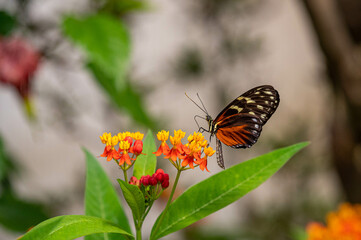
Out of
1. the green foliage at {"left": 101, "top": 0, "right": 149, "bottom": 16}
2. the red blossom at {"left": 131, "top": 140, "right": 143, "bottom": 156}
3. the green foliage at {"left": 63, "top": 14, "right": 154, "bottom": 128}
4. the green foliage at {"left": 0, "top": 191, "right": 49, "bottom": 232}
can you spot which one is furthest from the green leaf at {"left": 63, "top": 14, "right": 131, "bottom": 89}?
the red blossom at {"left": 131, "top": 140, "right": 143, "bottom": 156}

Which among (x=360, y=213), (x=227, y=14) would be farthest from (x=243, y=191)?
(x=227, y=14)

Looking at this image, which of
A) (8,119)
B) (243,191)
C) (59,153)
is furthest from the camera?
(59,153)

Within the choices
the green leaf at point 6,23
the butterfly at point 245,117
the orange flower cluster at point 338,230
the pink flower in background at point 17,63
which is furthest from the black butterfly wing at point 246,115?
the green leaf at point 6,23

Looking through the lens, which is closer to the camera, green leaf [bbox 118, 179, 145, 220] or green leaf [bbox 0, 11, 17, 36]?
green leaf [bbox 118, 179, 145, 220]

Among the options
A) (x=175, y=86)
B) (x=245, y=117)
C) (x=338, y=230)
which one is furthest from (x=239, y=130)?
(x=175, y=86)

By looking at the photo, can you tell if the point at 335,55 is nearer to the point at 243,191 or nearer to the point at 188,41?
the point at 243,191

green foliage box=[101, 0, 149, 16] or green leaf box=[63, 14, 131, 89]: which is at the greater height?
green foliage box=[101, 0, 149, 16]

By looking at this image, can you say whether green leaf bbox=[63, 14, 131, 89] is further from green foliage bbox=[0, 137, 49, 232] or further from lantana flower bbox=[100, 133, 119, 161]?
lantana flower bbox=[100, 133, 119, 161]
